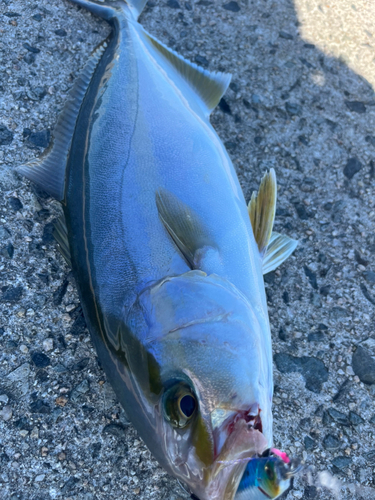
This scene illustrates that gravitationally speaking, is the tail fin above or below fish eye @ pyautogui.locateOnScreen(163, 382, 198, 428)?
above

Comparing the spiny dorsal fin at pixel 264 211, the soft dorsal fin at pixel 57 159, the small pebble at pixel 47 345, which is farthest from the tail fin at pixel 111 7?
the small pebble at pixel 47 345

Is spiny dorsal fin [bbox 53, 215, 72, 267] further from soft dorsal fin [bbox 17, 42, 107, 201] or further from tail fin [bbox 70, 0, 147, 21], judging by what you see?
tail fin [bbox 70, 0, 147, 21]

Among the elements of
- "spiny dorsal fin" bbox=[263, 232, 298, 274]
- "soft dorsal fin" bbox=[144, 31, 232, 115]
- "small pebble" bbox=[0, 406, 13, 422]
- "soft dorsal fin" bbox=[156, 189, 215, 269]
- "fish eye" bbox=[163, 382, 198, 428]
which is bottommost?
"small pebble" bbox=[0, 406, 13, 422]

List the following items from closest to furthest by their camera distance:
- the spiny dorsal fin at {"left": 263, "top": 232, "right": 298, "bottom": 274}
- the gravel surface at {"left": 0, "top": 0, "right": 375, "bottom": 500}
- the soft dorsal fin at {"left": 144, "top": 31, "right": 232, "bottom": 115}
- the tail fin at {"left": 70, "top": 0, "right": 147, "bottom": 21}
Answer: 1. the gravel surface at {"left": 0, "top": 0, "right": 375, "bottom": 500}
2. the spiny dorsal fin at {"left": 263, "top": 232, "right": 298, "bottom": 274}
3. the soft dorsal fin at {"left": 144, "top": 31, "right": 232, "bottom": 115}
4. the tail fin at {"left": 70, "top": 0, "right": 147, "bottom": 21}

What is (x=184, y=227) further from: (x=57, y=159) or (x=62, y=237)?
(x=57, y=159)

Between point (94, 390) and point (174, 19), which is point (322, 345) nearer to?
point (94, 390)

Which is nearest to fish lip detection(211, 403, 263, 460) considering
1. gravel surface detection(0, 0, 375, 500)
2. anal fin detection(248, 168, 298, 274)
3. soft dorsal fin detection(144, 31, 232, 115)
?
gravel surface detection(0, 0, 375, 500)

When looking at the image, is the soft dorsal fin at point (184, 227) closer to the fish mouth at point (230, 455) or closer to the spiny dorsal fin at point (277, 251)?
the spiny dorsal fin at point (277, 251)

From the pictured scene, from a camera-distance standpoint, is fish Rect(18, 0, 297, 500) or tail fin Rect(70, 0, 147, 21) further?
tail fin Rect(70, 0, 147, 21)
